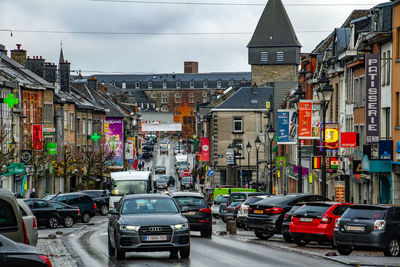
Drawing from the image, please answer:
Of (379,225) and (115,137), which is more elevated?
(115,137)

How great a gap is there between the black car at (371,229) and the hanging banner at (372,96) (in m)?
16.8

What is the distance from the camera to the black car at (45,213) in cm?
3659

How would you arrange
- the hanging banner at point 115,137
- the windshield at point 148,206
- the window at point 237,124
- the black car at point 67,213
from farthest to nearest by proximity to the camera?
1. the hanging banner at point 115,137
2. the window at point 237,124
3. the black car at point 67,213
4. the windshield at point 148,206

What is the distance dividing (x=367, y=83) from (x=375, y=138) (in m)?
2.54

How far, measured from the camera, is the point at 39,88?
66.4m

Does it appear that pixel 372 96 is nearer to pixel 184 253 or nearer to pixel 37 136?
pixel 184 253

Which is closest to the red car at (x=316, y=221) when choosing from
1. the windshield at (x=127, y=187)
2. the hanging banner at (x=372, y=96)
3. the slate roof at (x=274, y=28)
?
the hanging banner at (x=372, y=96)

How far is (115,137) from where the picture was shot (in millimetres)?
99062

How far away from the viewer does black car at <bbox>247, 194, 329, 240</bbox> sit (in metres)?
26.4

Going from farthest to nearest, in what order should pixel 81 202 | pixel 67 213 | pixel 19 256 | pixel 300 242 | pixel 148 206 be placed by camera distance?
pixel 81 202
pixel 67 213
pixel 300 242
pixel 148 206
pixel 19 256

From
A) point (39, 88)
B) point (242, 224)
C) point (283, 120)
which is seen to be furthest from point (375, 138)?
point (39, 88)

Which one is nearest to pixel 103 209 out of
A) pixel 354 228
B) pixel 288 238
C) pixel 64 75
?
pixel 288 238

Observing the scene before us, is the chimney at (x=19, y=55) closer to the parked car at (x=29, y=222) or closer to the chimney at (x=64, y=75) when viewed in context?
the chimney at (x=64, y=75)

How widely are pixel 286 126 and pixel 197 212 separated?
22620 millimetres
